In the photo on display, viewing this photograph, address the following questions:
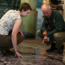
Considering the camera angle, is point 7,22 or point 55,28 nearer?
point 7,22

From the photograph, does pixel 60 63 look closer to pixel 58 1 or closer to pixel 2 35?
pixel 2 35

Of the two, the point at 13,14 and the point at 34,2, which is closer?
the point at 13,14

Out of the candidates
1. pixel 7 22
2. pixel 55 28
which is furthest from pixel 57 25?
pixel 7 22

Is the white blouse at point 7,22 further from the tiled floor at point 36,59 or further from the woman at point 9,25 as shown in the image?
the tiled floor at point 36,59

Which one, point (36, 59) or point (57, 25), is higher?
point (57, 25)

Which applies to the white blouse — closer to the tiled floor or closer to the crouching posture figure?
the tiled floor

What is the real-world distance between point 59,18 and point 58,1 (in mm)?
2349

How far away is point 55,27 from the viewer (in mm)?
1931

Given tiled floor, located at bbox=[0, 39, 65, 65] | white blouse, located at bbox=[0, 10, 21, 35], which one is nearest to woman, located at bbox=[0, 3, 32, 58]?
white blouse, located at bbox=[0, 10, 21, 35]

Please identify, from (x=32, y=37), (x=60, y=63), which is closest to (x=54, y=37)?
(x=60, y=63)

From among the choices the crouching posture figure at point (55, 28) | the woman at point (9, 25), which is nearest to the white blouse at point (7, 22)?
the woman at point (9, 25)

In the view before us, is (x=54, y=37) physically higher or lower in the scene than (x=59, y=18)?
lower

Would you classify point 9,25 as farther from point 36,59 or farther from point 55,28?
point 55,28

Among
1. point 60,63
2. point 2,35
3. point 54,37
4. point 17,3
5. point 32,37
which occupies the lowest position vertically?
point 32,37
